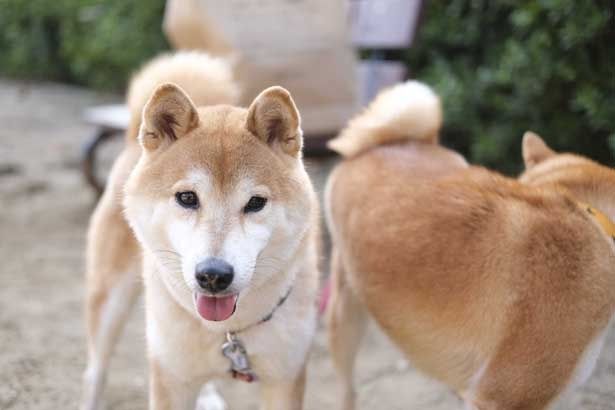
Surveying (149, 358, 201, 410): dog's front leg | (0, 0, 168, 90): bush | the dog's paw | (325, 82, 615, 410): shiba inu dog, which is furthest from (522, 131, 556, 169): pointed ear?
(0, 0, 168, 90): bush

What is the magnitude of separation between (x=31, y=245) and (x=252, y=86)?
1.98 metres

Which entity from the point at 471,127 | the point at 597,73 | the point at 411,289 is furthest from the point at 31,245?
the point at 597,73

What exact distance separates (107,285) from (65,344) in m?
1.01

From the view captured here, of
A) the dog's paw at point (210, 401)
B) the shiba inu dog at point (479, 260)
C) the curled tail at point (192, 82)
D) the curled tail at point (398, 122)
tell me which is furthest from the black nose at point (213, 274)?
the dog's paw at point (210, 401)

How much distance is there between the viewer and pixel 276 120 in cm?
218

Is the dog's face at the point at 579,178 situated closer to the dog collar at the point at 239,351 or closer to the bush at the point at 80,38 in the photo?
the dog collar at the point at 239,351

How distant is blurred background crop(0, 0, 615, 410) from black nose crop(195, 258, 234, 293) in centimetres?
144

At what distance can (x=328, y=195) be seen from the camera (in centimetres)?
296

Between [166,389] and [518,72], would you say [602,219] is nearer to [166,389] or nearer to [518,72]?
[166,389]

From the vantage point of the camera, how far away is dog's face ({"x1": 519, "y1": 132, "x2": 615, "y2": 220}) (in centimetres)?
224

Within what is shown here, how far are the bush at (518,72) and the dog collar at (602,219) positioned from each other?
144cm

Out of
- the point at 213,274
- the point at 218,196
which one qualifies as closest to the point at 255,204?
the point at 218,196

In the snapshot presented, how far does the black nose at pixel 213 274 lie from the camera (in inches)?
72.4

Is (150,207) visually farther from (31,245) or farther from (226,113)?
(31,245)
